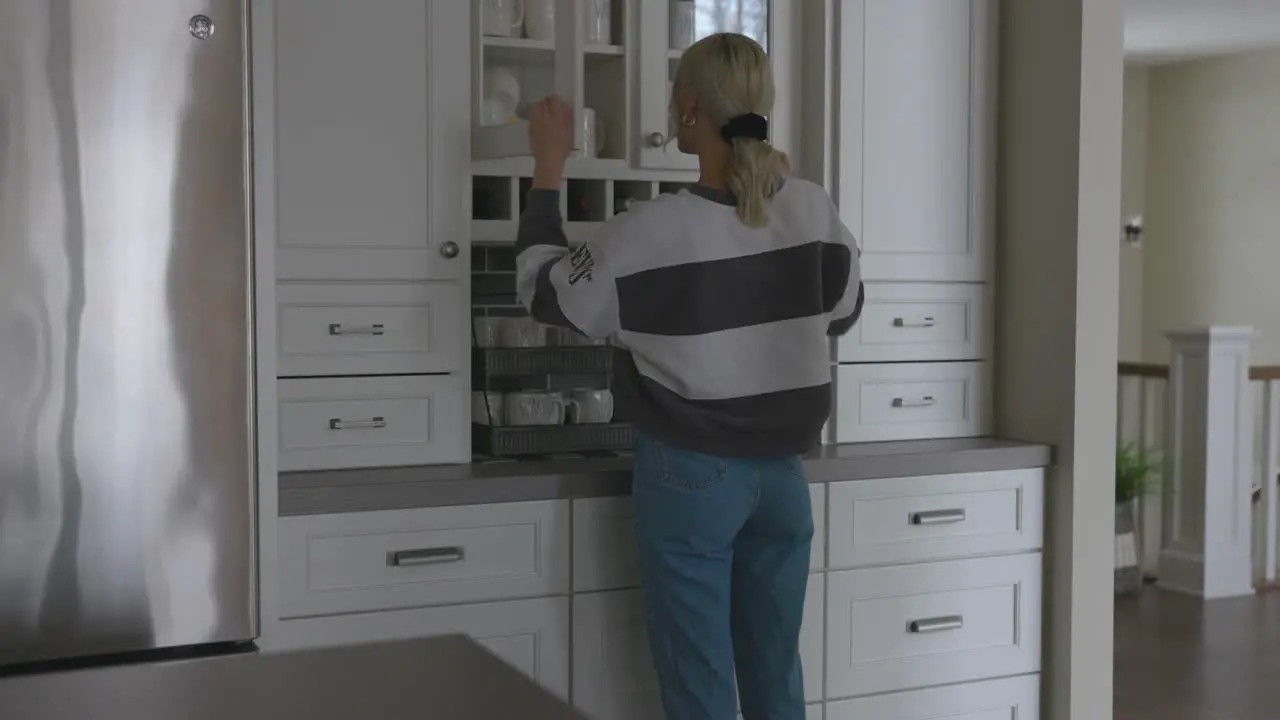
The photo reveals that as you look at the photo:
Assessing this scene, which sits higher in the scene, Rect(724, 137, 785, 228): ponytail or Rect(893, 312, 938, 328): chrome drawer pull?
Rect(724, 137, 785, 228): ponytail

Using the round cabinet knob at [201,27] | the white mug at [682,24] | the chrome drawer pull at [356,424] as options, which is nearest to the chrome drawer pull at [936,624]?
the chrome drawer pull at [356,424]

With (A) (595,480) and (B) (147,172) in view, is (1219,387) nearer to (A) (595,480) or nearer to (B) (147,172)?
(A) (595,480)

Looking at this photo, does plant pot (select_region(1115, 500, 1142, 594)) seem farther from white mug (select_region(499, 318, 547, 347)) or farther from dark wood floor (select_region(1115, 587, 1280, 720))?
white mug (select_region(499, 318, 547, 347))

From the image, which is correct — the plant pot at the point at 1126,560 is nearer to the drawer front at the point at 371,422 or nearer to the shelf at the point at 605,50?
the shelf at the point at 605,50

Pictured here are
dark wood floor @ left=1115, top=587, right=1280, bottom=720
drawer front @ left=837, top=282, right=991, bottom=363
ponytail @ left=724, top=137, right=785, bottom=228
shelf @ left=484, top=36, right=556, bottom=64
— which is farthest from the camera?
dark wood floor @ left=1115, top=587, right=1280, bottom=720

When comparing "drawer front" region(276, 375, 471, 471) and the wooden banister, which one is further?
the wooden banister

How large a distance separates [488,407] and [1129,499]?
385cm

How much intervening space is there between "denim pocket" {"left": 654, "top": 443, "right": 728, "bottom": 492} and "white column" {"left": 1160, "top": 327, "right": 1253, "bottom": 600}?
4044 millimetres

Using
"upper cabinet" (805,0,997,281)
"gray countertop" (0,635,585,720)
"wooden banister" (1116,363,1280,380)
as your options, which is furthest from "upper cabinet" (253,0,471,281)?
"wooden banister" (1116,363,1280,380)

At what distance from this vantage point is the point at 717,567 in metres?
2.42

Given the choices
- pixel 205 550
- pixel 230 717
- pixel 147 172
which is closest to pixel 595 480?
pixel 205 550

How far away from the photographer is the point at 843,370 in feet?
10.4

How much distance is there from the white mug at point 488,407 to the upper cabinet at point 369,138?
27 cm

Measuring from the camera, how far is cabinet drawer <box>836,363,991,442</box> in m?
3.18
